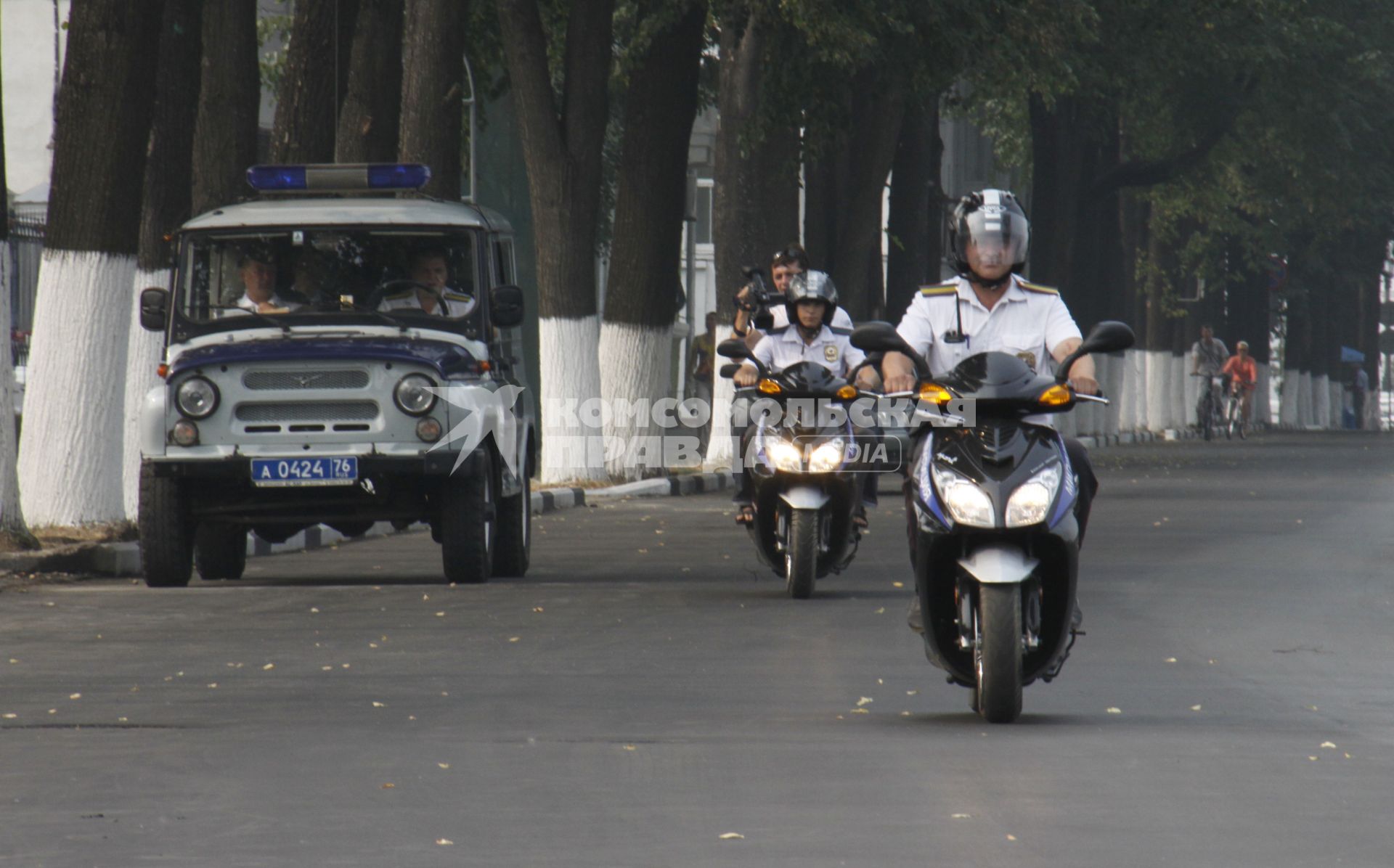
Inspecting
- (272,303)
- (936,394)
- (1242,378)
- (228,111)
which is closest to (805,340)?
(272,303)

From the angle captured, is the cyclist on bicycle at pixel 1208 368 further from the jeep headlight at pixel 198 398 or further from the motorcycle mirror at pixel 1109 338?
the motorcycle mirror at pixel 1109 338

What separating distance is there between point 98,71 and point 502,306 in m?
3.89

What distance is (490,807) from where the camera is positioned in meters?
7.05

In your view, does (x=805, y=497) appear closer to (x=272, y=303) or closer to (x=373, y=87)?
(x=272, y=303)

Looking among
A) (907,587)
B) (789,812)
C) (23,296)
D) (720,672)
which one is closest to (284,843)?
(789,812)

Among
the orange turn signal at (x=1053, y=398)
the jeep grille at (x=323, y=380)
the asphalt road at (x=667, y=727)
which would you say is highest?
the jeep grille at (x=323, y=380)

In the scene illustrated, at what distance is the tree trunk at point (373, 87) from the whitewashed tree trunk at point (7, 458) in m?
5.92

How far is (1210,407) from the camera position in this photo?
5297cm

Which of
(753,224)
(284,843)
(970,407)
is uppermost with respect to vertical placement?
(753,224)

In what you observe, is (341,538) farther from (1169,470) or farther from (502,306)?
(1169,470)

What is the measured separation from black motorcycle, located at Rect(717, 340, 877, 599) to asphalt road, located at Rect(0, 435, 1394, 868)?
32cm

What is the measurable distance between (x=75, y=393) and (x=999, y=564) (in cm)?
1012

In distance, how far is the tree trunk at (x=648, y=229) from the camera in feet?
89.8

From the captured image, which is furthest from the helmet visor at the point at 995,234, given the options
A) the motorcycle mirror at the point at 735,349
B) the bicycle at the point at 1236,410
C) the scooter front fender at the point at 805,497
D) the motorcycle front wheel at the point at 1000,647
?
the bicycle at the point at 1236,410
